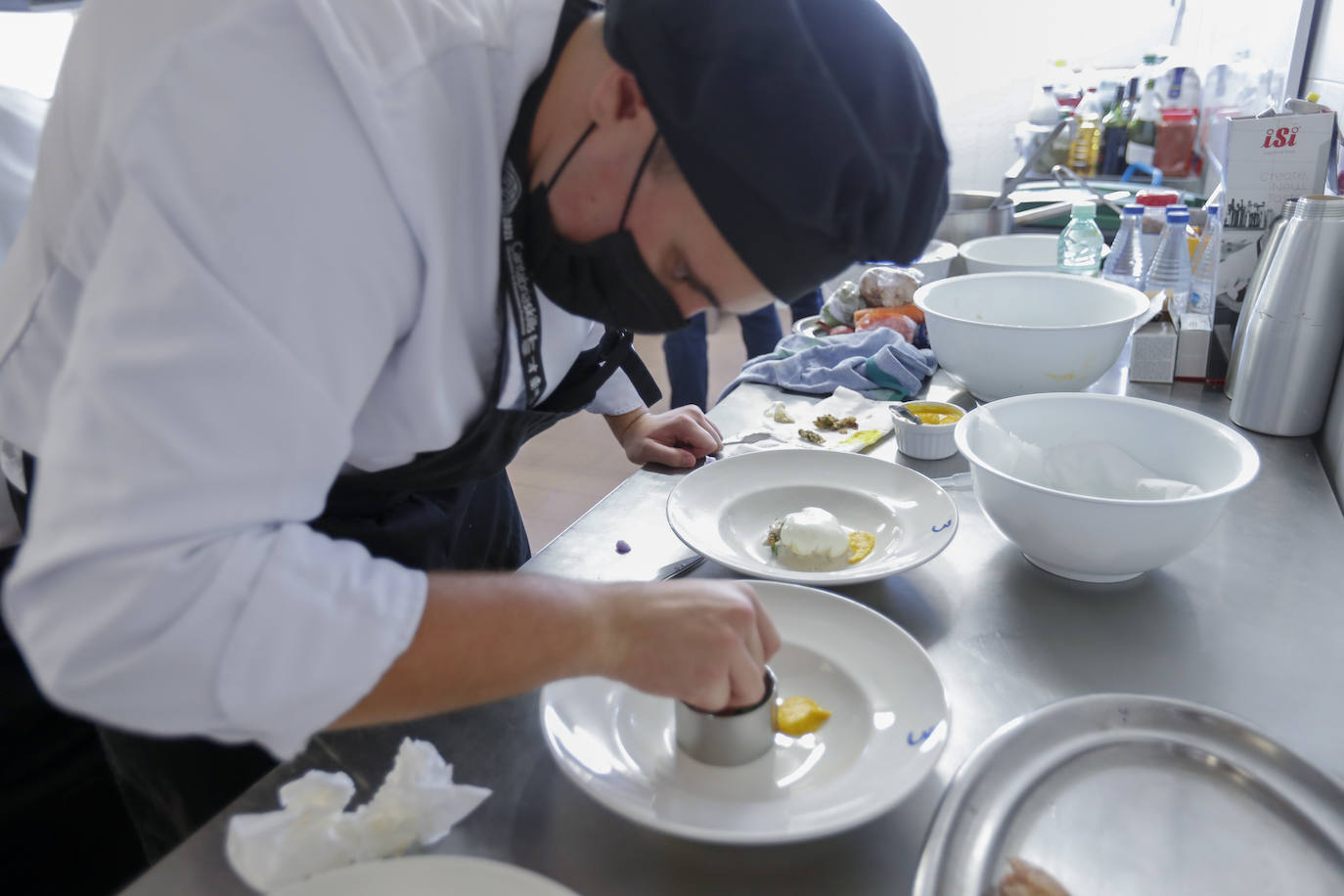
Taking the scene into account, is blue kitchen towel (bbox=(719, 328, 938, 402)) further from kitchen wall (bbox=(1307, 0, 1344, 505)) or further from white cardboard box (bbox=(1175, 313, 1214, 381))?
kitchen wall (bbox=(1307, 0, 1344, 505))

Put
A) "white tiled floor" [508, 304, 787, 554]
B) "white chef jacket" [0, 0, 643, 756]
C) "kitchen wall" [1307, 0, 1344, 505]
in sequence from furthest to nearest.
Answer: "white tiled floor" [508, 304, 787, 554]
"kitchen wall" [1307, 0, 1344, 505]
"white chef jacket" [0, 0, 643, 756]

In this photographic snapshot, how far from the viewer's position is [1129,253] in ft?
5.89

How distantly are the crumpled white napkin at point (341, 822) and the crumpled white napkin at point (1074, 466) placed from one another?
0.71 m

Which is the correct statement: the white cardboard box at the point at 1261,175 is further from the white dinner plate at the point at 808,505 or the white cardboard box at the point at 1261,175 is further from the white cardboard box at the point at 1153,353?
the white dinner plate at the point at 808,505

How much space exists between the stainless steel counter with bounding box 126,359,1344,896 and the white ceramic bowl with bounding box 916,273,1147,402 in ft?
0.92

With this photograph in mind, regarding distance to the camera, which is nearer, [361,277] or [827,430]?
[361,277]

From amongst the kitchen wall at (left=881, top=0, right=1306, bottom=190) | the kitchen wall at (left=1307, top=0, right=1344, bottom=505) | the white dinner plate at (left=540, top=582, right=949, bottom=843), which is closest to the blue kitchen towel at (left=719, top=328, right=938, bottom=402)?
the kitchen wall at (left=1307, top=0, right=1344, bottom=505)

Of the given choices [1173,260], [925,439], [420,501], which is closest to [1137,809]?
[925,439]

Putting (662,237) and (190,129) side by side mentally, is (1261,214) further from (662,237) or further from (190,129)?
(190,129)

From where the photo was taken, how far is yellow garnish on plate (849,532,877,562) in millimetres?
1021

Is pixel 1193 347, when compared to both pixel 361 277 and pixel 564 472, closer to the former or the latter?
pixel 361 277

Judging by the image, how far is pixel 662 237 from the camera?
2.36 feet

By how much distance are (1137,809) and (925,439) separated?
664 mm

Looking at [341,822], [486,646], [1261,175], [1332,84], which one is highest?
[1332,84]
